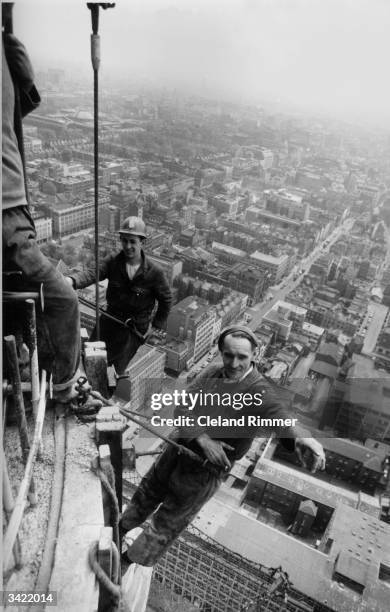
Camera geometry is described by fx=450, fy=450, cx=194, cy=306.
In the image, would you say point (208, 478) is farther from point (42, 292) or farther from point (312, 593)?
point (312, 593)

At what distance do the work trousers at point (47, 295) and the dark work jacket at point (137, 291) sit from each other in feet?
2.73

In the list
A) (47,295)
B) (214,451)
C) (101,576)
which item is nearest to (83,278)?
(47,295)

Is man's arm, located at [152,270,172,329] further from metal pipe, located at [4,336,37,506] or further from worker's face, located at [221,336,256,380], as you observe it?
metal pipe, located at [4,336,37,506]

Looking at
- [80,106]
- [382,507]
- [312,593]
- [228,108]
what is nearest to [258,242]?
[80,106]

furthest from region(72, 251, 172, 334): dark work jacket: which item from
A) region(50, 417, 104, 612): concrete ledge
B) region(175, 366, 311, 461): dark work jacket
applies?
region(50, 417, 104, 612): concrete ledge

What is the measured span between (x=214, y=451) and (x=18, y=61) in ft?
3.73

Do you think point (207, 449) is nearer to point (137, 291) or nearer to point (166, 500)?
point (166, 500)

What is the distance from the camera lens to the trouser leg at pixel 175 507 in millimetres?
1471

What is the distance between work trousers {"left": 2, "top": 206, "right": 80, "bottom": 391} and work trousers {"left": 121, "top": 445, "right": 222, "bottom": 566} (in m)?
0.48

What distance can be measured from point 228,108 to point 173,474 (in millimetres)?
39967

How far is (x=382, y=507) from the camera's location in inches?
321

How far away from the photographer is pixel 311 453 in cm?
130

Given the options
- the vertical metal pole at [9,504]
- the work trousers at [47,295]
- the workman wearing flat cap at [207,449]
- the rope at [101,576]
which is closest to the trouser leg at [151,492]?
the workman wearing flat cap at [207,449]

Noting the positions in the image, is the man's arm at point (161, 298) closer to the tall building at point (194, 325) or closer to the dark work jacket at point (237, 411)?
the dark work jacket at point (237, 411)
